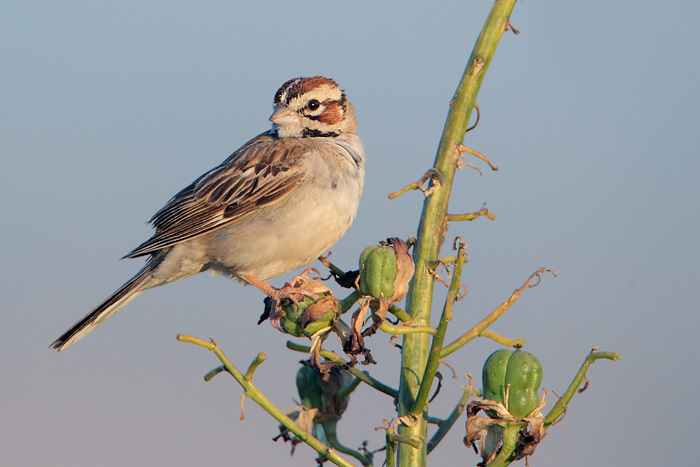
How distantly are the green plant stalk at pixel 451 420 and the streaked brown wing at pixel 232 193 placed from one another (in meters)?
3.12

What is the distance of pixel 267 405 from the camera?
259 cm

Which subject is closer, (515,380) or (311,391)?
(515,380)

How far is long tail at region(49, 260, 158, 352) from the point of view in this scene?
5445mm

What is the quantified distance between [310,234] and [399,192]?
2.74 m

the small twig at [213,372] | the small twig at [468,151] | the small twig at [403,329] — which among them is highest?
the small twig at [468,151]

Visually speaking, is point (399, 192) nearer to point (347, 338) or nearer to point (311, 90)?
point (347, 338)

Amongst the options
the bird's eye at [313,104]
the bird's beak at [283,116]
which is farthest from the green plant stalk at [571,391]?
the bird's eye at [313,104]

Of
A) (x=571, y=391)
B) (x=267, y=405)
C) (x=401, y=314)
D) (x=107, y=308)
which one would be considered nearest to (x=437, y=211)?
(x=401, y=314)

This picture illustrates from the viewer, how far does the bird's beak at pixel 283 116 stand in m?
6.25

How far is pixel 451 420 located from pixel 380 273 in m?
0.65

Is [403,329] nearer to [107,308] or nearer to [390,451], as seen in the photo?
[390,451]

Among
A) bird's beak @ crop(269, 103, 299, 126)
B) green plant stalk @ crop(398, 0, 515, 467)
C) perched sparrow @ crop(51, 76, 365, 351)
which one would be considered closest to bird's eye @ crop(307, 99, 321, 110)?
perched sparrow @ crop(51, 76, 365, 351)

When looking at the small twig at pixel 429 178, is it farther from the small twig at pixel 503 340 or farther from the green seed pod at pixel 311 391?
the green seed pod at pixel 311 391

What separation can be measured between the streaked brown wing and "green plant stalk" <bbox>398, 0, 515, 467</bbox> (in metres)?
3.17
